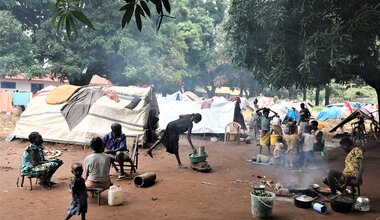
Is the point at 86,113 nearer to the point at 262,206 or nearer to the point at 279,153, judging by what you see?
the point at 279,153

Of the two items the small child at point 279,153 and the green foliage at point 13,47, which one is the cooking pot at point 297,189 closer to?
the small child at point 279,153

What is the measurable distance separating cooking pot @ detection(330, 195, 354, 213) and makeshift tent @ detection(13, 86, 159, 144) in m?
6.75

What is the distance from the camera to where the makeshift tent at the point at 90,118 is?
11156 millimetres

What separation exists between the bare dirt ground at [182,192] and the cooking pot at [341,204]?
9 centimetres

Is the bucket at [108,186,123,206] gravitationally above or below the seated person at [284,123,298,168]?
below

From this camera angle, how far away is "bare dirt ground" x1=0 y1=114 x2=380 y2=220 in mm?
5297

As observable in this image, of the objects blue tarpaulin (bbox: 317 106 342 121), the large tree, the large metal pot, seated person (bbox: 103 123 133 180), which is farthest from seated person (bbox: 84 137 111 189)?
blue tarpaulin (bbox: 317 106 342 121)

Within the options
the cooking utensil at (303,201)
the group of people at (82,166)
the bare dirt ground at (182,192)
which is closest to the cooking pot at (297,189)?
the cooking utensil at (303,201)

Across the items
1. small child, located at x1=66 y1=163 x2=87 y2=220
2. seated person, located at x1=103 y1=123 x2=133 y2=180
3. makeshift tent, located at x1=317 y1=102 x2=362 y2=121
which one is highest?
makeshift tent, located at x1=317 y1=102 x2=362 y2=121

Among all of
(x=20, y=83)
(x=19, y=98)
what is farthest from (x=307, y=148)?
(x=20, y=83)

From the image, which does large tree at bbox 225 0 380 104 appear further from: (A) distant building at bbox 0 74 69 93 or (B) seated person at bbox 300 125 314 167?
(A) distant building at bbox 0 74 69 93

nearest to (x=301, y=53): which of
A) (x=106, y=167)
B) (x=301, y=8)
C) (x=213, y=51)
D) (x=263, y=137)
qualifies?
(x=301, y=8)

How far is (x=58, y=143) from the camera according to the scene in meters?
11.3

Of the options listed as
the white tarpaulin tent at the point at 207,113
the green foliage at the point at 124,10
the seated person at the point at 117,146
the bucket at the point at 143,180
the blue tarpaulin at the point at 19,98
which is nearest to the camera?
the green foliage at the point at 124,10
